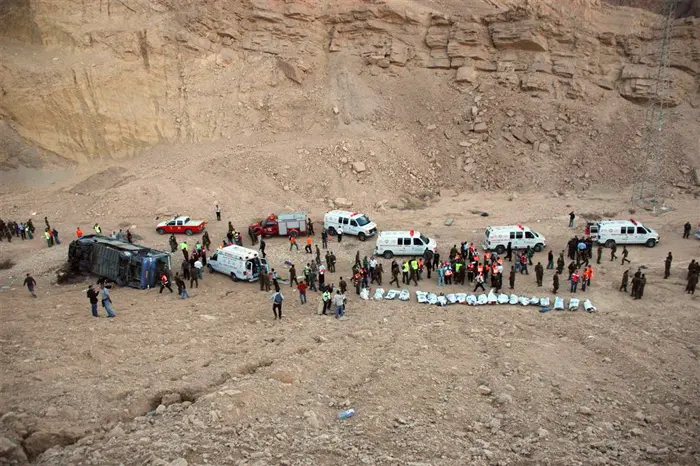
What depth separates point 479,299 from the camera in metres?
19.5

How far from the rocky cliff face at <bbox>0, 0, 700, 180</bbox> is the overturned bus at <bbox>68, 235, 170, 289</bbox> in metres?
19.3

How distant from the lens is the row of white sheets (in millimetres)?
18922

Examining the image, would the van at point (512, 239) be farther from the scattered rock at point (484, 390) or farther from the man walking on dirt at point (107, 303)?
the man walking on dirt at point (107, 303)

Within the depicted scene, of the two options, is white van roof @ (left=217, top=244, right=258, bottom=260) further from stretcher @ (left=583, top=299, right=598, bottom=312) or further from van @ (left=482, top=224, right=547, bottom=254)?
stretcher @ (left=583, top=299, right=598, bottom=312)

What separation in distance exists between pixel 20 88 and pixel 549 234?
124ft

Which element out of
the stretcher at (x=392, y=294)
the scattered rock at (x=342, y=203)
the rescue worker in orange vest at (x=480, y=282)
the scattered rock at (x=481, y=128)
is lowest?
the stretcher at (x=392, y=294)

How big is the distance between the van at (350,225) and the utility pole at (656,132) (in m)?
17.4

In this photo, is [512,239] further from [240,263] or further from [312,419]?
[312,419]

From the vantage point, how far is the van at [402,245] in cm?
2491

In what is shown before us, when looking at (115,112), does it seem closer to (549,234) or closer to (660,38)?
(549,234)

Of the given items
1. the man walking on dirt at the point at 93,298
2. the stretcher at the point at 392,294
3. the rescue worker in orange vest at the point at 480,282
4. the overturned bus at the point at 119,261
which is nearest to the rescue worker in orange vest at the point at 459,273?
the rescue worker in orange vest at the point at 480,282

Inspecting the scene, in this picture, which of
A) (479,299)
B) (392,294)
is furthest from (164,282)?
(479,299)

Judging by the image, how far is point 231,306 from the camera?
19125 millimetres

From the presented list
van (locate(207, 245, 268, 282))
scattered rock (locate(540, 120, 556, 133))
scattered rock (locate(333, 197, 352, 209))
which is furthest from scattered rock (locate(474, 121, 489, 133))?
van (locate(207, 245, 268, 282))
